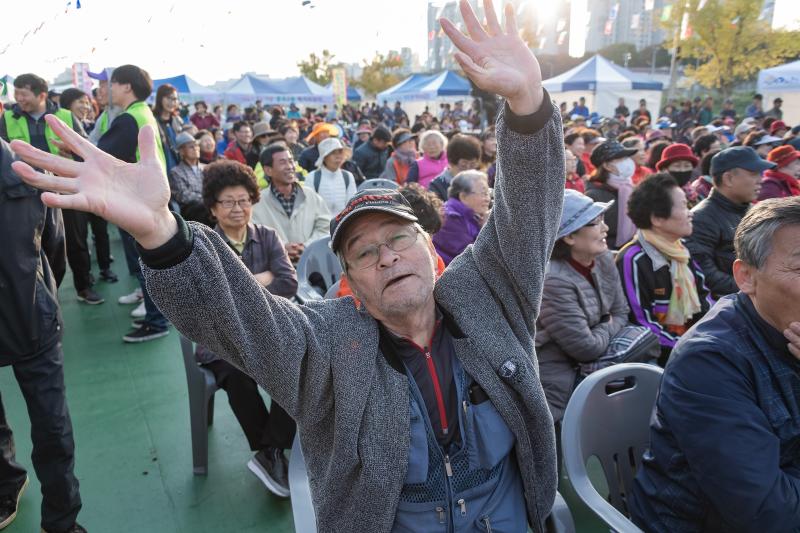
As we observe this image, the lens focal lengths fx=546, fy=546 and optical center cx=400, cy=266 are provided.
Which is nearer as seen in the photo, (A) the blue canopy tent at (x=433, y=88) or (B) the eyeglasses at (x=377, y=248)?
(B) the eyeglasses at (x=377, y=248)

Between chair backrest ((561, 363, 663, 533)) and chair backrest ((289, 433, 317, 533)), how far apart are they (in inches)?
33.8

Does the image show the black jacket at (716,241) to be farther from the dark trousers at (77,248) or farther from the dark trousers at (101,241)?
the dark trousers at (101,241)

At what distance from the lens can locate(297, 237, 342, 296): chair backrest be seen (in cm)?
381

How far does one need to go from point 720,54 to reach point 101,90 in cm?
3263

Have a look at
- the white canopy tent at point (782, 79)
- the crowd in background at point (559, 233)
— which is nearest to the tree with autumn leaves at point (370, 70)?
the white canopy tent at point (782, 79)

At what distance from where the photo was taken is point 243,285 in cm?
125

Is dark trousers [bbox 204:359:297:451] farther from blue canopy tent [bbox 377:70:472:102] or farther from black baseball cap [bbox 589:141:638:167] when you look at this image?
blue canopy tent [bbox 377:70:472:102]

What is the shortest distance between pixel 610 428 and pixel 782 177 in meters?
3.91

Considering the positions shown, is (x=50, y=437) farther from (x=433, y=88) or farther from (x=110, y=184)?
(x=433, y=88)

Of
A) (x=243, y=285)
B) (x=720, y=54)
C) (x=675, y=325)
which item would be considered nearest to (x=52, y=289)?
(x=243, y=285)

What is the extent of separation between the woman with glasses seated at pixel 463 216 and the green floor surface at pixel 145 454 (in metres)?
1.65

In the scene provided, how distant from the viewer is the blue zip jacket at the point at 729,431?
4.61 feet

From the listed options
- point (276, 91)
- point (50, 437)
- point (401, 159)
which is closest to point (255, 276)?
point (50, 437)

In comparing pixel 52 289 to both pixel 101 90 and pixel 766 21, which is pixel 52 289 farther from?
pixel 766 21
